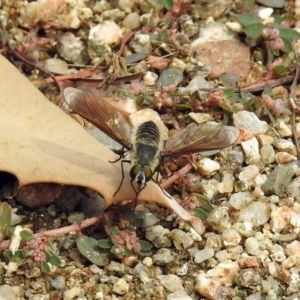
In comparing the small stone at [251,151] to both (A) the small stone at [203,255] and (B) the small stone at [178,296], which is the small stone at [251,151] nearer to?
(A) the small stone at [203,255]

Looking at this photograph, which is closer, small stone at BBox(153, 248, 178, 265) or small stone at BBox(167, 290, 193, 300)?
small stone at BBox(167, 290, 193, 300)

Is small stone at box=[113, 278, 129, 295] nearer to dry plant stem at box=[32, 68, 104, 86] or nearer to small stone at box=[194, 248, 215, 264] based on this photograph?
small stone at box=[194, 248, 215, 264]

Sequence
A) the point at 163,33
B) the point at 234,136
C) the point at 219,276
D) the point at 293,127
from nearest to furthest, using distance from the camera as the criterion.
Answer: the point at 219,276
the point at 234,136
the point at 293,127
the point at 163,33

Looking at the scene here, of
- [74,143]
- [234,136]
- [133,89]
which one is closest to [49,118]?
[74,143]

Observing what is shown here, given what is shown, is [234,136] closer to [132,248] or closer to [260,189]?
[260,189]

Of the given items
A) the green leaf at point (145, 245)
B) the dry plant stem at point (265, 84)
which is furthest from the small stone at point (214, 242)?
the dry plant stem at point (265, 84)

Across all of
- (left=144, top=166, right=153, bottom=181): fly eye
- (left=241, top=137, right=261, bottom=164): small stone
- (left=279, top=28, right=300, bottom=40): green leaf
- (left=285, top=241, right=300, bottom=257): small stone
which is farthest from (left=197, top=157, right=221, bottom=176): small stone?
(left=279, top=28, right=300, bottom=40): green leaf
